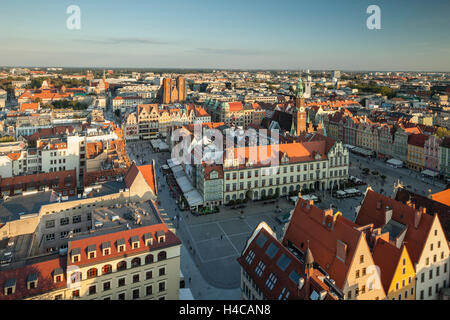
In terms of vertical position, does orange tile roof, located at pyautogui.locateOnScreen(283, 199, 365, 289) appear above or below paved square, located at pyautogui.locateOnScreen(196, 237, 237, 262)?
above

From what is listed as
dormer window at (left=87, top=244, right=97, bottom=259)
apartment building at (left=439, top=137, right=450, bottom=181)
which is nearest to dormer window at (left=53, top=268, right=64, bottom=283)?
dormer window at (left=87, top=244, right=97, bottom=259)

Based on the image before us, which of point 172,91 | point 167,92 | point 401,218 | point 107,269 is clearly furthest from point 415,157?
point 172,91

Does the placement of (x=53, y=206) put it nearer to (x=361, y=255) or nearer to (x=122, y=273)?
(x=122, y=273)

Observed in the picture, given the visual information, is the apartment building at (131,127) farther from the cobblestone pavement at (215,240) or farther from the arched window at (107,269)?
the arched window at (107,269)

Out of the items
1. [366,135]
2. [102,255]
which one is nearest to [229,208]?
[102,255]

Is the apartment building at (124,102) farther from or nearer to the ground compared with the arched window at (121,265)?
farther from the ground


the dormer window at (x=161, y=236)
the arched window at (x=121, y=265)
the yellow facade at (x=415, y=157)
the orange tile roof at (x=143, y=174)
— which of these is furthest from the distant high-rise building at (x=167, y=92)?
the arched window at (x=121, y=265)

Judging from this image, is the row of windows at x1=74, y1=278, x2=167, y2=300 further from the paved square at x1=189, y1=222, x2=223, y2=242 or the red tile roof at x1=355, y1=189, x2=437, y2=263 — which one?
the red tile roof at x1=355, y1=189, x2=437, y2=263

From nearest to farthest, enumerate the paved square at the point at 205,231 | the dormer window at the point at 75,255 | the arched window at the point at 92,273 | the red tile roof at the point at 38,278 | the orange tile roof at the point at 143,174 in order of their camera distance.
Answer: the red tile roof at the point at 38,278 < the dormer window at the point at 75,255 < the arched window at the point at 92,273 < the orange tile roof at the point at 143,174 < the paved square at the point at 205,231
